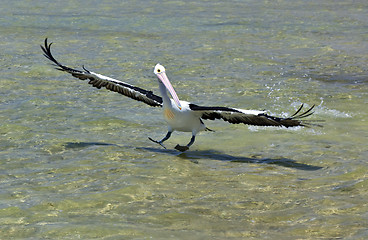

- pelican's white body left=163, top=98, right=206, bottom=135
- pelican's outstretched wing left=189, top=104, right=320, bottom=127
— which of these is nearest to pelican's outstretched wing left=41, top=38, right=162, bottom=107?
pelican's white body left=163, top=98, right=206, bottom=135

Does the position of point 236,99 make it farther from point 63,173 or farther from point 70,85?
point 63,173

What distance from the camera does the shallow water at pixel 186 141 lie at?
661 cm

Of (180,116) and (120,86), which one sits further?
(120,86)

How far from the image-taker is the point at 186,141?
36.0 feet

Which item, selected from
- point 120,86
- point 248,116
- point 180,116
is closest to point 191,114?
point 180,116

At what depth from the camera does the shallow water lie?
661cm

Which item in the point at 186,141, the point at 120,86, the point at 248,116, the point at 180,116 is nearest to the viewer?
the point at 248,116

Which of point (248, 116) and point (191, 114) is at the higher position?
point (248, 116)

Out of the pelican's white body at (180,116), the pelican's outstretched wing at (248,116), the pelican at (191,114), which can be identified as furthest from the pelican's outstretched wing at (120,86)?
the pelican's outstretched wing at (248,116)

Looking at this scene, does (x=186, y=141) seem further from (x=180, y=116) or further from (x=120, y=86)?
(x=180, y=116)

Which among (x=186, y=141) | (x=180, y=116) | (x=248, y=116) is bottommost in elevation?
(x=186, y=141)

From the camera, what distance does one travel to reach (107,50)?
1911 cm

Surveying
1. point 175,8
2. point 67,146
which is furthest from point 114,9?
point 67,146

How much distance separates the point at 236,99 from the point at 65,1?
66.9 ft
